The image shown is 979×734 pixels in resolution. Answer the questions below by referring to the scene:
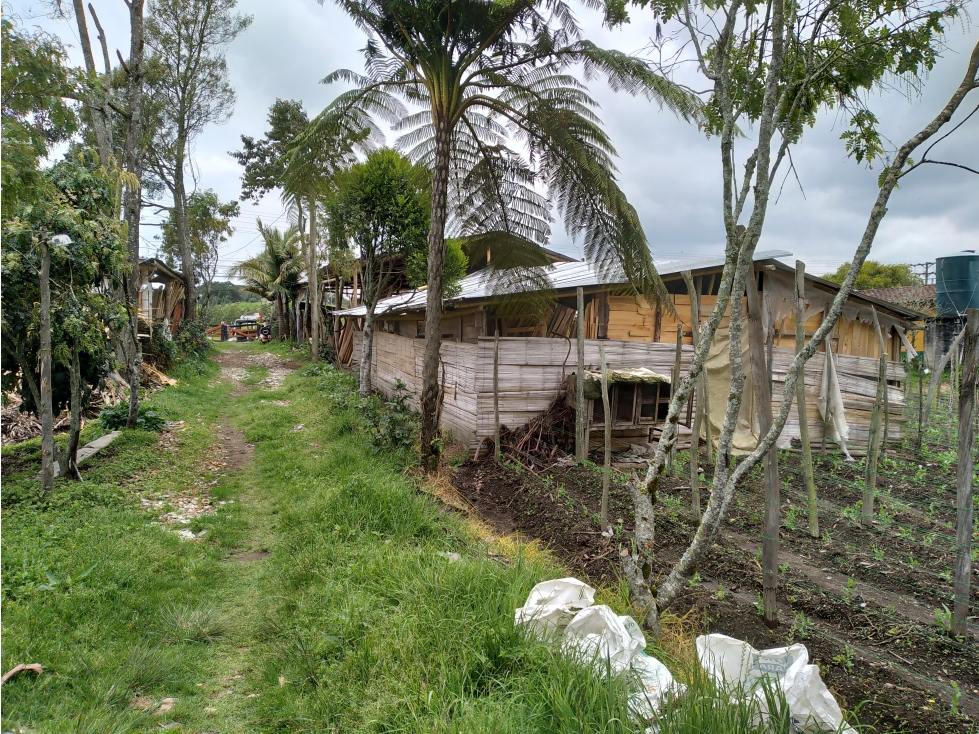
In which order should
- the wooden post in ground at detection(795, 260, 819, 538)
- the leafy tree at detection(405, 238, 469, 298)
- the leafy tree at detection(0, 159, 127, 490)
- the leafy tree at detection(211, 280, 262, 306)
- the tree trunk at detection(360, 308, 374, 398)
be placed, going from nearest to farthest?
the wooden post in ground at detection(795, 260, 819, 538)
the leafy tree at detection(0, 159, 127, 490)
the leafy tree at detection(405, 238, 469, 298)
the tree trunk at detection(360, 308, 374, 398)
the leafy tree at detection(211, 280, 262, 306)

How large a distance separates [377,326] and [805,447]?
13.9m

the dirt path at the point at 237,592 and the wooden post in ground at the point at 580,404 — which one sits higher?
the wooden post in ground at the point at 580,404

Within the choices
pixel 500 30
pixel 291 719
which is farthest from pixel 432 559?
pixel 500 30

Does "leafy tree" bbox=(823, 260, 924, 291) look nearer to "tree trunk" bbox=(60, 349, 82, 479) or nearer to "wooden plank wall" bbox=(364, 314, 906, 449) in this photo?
"wooden plank wall" bbox=(364, 314, 906, 449)

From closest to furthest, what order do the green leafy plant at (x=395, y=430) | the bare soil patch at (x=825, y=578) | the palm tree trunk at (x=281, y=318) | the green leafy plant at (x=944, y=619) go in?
the bare soil patch at (x=825, y=578) < the green leafy plant at (x=944, y=619) < the green leafy plant at (x=395, y=430) < the palm tree trunk at (x=281, y=318)

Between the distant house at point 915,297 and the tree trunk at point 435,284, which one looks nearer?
the tree trunk at point 435,284

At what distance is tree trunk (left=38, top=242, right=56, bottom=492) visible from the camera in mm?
5805

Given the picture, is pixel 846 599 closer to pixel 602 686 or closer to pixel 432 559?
pixel 602 686

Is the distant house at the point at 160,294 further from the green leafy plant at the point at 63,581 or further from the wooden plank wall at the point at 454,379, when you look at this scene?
the green leafy plant at the point at 63,581

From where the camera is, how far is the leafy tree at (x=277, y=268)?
27203 millimetres

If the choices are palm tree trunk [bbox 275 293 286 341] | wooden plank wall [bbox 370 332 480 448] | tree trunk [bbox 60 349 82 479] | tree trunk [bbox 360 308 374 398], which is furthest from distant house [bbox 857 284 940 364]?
palm tree trunk [bbox 275 293 286 341]

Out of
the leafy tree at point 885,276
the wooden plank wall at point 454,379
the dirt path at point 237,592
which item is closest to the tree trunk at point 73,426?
the dirt path at point 237,592

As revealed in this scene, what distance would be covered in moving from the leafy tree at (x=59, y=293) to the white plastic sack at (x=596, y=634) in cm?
567

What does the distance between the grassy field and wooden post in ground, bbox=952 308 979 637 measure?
208 cm
